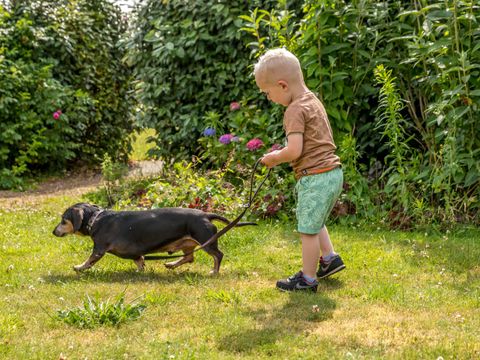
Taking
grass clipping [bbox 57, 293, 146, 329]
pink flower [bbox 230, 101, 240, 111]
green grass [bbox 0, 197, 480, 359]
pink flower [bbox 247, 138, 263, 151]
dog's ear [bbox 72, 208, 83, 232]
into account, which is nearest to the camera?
green grass [bbox 0, 197, 480, 359]

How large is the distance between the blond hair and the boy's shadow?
1.45 m

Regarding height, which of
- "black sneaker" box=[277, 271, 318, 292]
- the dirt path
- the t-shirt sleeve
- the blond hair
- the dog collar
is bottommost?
the dirt path

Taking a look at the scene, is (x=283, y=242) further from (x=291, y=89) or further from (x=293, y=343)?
(x=293, y=343)

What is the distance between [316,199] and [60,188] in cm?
656

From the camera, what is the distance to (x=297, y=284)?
4848 millimetres

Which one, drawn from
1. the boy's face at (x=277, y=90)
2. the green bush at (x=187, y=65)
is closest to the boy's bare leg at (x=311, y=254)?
the boy's face at (x=277, y=90)

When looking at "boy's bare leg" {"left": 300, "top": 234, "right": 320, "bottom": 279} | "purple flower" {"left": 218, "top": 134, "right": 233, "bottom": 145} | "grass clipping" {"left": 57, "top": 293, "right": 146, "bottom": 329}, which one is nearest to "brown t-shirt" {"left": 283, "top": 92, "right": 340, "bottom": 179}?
"boy's bare leg" {"left": 300, "top": 234, "right": 320, "bottom": 279}

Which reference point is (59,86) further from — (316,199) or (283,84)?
(316,199)

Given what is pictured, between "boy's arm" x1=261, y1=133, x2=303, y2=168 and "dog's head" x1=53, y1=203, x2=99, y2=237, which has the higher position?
"boy's arm" x1=261, y1=133, x2=303, y2=168

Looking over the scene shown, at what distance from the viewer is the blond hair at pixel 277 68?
470 cm

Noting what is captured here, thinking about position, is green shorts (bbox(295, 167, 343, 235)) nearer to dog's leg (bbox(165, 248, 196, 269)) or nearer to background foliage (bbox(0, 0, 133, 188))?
dog's leg (bbox(165, 248, 196, 269))

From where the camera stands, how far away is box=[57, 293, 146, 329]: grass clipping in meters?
4.16

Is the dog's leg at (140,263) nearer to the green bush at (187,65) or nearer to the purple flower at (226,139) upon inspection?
the purple flower at (226,139)

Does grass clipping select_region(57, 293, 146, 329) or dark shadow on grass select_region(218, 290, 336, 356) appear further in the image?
grass clipping select_region(57, 293, 146, 329)
